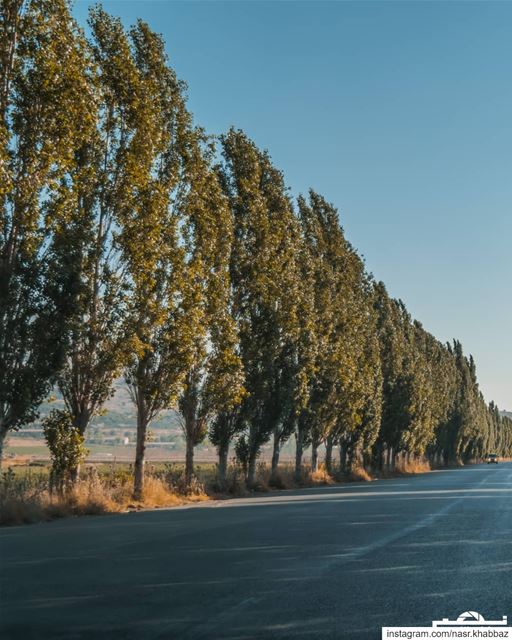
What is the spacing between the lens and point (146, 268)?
21.0 metres

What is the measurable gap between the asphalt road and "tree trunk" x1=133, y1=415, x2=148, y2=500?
6828mm

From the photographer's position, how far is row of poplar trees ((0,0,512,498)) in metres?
17.1

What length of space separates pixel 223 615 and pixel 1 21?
15.2 meters

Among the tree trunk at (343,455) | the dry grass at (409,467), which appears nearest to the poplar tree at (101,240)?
the tree trunk at (343,455)

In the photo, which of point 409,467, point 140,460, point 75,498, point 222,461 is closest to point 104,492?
point 75,498

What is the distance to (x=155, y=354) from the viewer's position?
22484 millimetres

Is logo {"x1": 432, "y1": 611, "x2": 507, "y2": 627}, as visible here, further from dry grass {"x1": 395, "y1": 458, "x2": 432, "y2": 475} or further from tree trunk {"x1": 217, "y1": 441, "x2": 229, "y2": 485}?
dry grass {"x1": 395, "y1": 458, "x2": 432, "y2": 475}

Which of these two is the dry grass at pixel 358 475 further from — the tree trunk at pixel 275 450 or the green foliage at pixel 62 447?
the green foliage at pixel 62 447

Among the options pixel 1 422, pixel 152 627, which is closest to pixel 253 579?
pixel 152 627

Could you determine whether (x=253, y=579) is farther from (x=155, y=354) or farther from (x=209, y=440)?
(x=209, y=440)

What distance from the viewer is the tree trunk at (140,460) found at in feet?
72.5

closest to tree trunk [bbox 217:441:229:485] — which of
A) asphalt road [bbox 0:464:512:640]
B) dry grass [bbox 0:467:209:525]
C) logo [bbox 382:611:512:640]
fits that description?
dry grass [bbox 0:467:209:525]

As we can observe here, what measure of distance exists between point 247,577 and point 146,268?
13.4m

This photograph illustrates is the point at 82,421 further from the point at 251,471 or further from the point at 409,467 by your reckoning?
the point at 409,467
